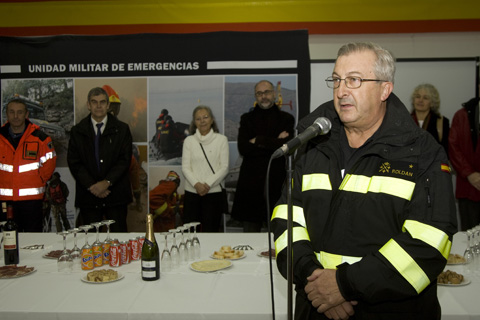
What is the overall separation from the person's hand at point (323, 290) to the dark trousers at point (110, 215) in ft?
11.3

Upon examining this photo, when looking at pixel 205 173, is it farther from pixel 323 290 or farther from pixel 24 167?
pixel 323 290

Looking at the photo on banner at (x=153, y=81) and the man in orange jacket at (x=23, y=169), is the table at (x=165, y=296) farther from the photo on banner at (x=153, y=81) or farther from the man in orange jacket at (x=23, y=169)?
the photo on banner at (x=153, y=81)

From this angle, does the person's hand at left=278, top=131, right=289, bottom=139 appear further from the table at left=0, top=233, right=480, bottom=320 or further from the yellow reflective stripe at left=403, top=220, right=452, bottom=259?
the yellow reflective stripe at left=403, top=220, right=452, bottom=259

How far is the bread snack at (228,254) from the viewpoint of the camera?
2.70 metres

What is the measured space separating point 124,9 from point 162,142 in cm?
175

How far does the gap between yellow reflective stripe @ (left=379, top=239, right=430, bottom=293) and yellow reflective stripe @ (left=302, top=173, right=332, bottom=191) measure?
0.29 m

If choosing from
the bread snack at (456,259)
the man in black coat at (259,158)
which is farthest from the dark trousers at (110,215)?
the bread snack at (456,259)

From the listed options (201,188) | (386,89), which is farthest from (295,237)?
(201,188)

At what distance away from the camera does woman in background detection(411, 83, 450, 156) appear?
5051mm

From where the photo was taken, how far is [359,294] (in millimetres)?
1589

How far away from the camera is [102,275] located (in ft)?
7.63

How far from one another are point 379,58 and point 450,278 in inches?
43.2

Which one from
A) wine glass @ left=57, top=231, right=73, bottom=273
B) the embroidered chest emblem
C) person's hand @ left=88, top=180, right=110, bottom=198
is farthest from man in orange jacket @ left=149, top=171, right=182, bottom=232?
the embroidered chest emblem

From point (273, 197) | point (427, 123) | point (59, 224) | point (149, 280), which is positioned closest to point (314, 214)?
point (149, 280)
